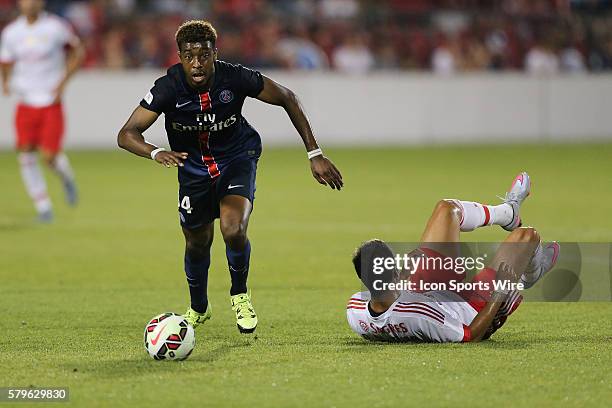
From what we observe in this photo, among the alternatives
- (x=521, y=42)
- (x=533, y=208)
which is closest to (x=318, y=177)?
(x=533, y=208)

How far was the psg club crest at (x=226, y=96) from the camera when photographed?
7.71m

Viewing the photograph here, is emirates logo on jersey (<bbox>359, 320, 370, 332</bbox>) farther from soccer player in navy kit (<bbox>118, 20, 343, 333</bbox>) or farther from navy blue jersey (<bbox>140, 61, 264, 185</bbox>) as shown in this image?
navy blue jersey (<bbox>140, 61, 264, 185</bbox>)

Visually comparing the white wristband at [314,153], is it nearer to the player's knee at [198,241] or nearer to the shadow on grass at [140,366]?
the player's knee at [198,241]

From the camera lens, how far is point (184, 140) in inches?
311

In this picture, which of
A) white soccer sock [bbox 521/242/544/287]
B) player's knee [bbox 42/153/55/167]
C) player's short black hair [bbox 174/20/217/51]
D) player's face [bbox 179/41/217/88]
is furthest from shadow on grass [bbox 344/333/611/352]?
player's knee [bbox 42/153/55/167]

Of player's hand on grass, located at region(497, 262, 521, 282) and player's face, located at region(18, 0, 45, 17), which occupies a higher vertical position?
player's face, located at region(18, 0, 45, 17)

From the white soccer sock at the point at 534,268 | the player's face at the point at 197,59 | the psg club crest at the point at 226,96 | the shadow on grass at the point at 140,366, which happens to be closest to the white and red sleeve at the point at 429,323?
the white soccer sock at the point at 534,268

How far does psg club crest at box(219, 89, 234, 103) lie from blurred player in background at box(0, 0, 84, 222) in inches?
288

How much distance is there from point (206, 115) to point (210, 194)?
0.53 meters

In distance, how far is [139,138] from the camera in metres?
7.38

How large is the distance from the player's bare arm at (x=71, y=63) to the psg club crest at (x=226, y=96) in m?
7.32

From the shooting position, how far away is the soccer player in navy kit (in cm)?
750

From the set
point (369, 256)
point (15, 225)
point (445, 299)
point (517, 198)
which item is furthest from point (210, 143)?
point (15, 225)

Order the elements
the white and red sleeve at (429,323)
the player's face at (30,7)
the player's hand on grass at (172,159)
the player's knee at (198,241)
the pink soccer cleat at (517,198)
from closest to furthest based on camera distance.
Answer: the player's hand on grass at (172,159)
the white and red sleeve at (429,323)
the player's knee at (198,241)
the pink soccer cleat at (517,198)
the player's face at (30,7)
